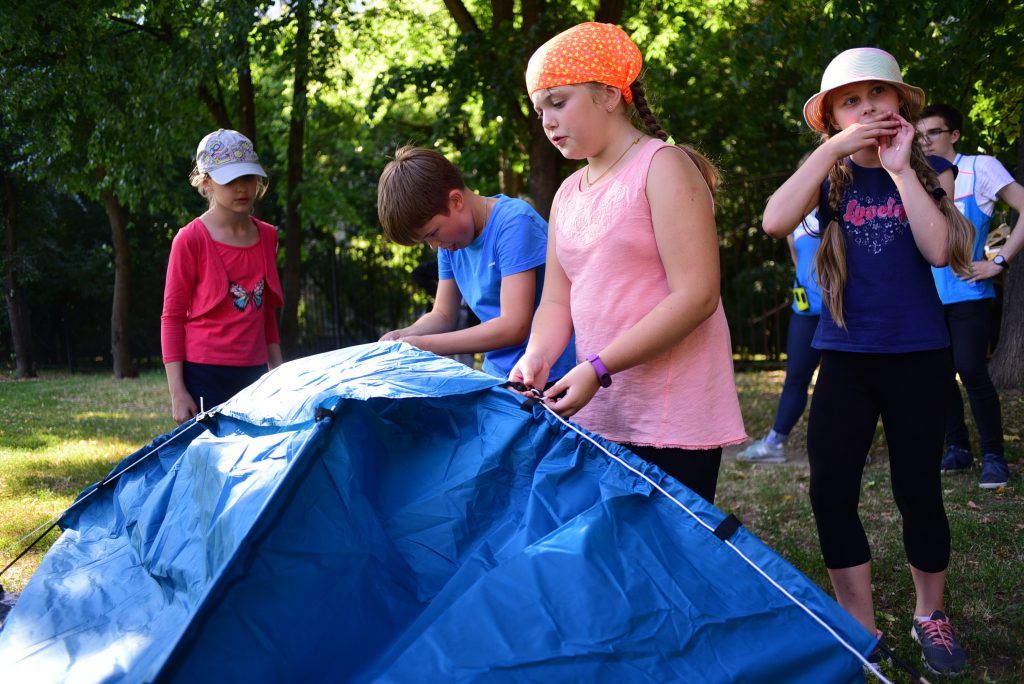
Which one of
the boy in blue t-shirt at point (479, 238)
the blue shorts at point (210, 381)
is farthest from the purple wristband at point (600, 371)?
the blue shorts at point (210, 381)

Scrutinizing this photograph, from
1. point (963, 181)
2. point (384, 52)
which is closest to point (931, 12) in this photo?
point (963, 181)

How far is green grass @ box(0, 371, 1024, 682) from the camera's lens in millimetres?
3121

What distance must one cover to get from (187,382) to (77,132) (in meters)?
9.60

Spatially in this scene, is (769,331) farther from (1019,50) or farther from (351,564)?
(351,564)

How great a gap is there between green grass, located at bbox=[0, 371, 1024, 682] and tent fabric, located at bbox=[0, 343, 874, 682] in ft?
4.16

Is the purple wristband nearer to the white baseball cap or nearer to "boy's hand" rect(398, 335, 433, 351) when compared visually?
"boy's hand" rect(398, 335, 433, 351)

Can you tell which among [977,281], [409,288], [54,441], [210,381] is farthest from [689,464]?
[409,288]

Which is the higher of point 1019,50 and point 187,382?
point 1019,50

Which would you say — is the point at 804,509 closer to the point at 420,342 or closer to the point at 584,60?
the point at 420,342

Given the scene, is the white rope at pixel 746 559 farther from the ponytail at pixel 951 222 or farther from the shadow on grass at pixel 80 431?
the shadow on grass at pixel 80 431

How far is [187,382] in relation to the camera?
3.59 metres

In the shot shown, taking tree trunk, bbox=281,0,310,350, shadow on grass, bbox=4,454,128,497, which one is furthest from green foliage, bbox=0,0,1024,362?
shadow on grass, bbox=4,454,128,497

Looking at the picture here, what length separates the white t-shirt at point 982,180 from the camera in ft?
15.2

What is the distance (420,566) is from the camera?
2.01m
